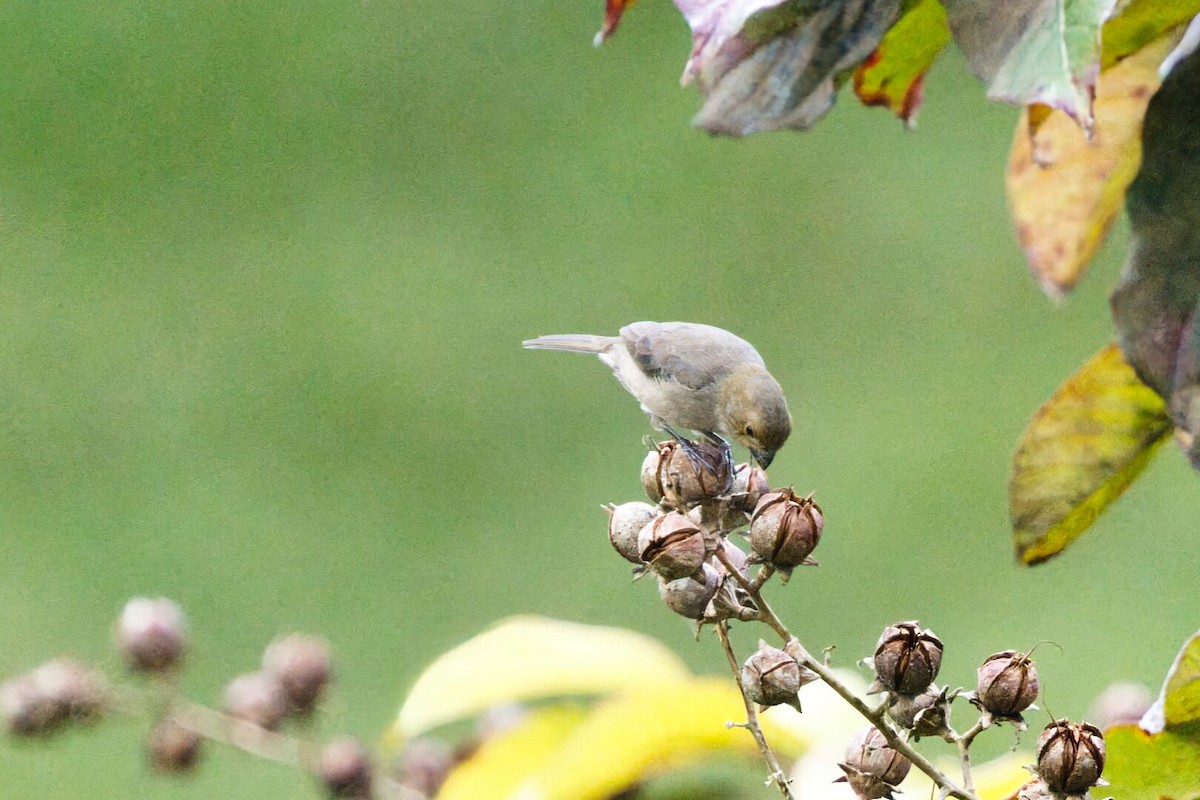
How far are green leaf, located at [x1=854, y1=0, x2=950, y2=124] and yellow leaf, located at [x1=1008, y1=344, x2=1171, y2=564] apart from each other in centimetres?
15

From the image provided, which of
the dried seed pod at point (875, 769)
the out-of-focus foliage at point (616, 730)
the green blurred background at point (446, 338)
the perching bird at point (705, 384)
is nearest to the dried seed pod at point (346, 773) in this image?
the out-of-focus foliage at point (616, 730)

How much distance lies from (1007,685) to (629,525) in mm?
146

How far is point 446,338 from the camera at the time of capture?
9.86 feet

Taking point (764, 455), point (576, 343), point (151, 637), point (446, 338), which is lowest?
point (764, 455)

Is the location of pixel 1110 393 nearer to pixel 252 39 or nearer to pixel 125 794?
pixel 125 794

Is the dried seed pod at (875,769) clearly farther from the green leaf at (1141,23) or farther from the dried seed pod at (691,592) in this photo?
the green leaf at (1141,23)

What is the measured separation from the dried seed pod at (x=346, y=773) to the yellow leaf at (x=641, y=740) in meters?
0.11

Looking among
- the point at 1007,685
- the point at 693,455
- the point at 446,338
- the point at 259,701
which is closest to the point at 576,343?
the point at 259,701

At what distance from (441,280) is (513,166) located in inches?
14.9

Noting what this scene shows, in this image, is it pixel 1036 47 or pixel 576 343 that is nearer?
pixel 1036 47

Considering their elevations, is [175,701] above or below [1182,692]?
above

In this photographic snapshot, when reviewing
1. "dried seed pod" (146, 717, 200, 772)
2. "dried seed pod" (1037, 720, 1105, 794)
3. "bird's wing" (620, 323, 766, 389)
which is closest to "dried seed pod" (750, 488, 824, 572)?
"dried seed pod" (1037, 720, 1105, 794)

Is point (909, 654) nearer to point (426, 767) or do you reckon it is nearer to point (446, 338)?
point (426, 767)

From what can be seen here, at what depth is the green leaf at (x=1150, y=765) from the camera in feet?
1.69
